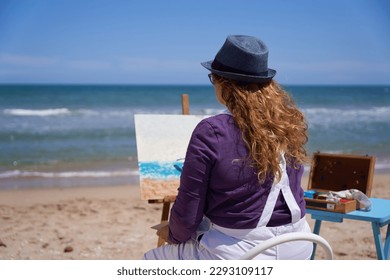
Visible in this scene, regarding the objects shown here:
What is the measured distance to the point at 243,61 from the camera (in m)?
1.75

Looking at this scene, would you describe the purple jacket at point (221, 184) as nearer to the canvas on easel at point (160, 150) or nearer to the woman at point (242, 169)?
the woman at point (242, 169)

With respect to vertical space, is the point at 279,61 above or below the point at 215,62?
below

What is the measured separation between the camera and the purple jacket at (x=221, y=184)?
65.2 inches

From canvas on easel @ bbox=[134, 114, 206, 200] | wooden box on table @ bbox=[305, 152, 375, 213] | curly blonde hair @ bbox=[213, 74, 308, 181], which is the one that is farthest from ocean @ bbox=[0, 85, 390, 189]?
canvas on easel @ bbox=[134, 114, 206, 200]

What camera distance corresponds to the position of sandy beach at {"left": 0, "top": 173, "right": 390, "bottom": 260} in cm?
392

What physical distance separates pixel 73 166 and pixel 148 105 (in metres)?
12.1

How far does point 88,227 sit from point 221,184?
10.1 ft

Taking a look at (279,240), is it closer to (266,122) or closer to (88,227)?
(266,122)

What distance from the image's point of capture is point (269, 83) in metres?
1.79

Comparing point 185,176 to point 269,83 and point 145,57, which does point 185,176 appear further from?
point 145,57

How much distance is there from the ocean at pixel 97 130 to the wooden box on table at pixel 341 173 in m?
0.38

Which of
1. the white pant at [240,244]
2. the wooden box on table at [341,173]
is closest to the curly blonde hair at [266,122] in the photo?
the white pant at [240,244]

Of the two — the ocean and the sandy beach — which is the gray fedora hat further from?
the sandy beach

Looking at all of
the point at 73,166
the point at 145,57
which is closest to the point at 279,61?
the point at 145,57
